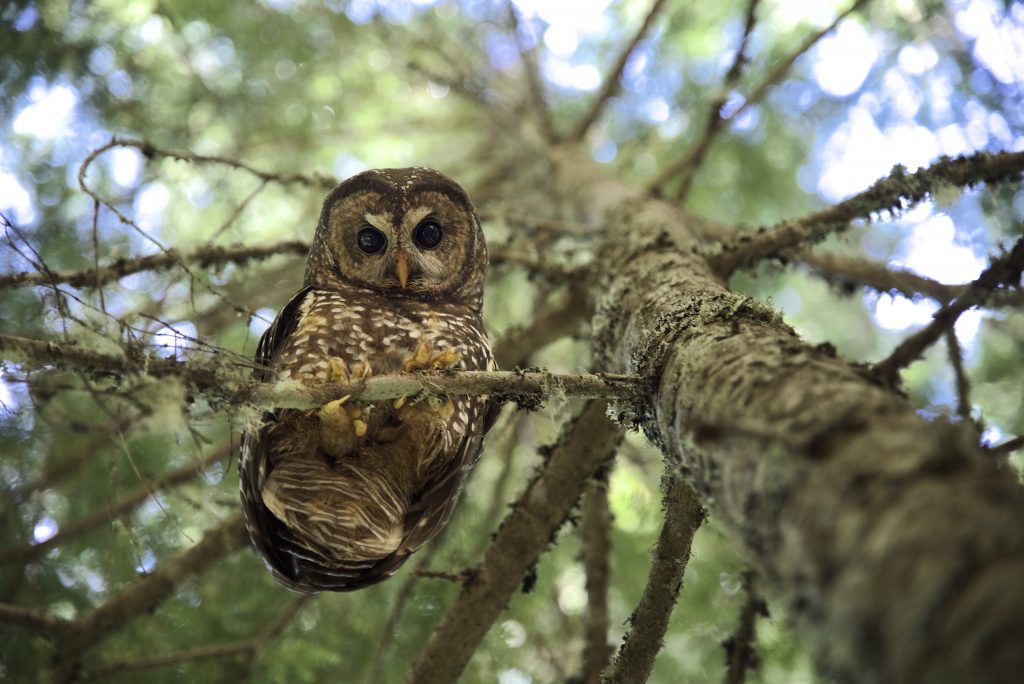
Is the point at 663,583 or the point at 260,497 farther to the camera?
the point at 260,497

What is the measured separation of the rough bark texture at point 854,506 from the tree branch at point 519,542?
1117mm

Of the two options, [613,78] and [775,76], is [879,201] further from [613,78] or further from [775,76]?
[613,78]

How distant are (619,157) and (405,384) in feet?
18.2

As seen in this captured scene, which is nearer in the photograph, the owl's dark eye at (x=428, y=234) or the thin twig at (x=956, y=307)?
the thin twig at (x=956, y=307)

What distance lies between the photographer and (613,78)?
523 cm

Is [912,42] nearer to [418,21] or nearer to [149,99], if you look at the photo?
[418,21]

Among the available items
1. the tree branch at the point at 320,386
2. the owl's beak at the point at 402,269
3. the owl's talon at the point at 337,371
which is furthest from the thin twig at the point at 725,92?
the tree branch at the point at 320,386

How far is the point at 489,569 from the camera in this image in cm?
293

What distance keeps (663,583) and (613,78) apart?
160 inches

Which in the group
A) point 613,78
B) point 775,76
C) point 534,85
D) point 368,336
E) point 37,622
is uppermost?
point 534,85

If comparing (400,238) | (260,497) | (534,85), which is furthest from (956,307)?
(534,85)

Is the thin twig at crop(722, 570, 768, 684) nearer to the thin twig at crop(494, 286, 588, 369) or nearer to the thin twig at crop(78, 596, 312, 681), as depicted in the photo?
the thin twig at crop(494, 286, 588, 369)

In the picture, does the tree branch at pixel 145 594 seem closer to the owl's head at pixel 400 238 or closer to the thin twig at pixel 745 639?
the owl's head at pixel 400 238

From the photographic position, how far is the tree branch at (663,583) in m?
2.03
